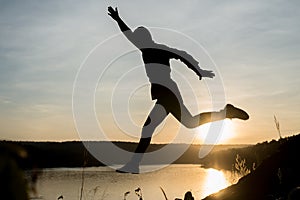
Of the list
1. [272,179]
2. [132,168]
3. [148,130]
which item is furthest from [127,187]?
[272,179]

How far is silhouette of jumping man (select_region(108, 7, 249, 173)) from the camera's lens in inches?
306

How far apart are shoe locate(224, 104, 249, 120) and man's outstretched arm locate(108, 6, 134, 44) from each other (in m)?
2.47

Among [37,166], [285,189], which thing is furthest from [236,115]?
[37,166]

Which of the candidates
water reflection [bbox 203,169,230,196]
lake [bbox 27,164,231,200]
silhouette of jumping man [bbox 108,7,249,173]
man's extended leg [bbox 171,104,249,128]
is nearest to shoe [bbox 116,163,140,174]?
silhouette of jumping man [bbox 108,7,249,173]

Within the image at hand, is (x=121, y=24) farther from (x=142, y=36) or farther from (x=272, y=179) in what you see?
(x=272, y=179)

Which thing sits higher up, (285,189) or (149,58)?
(149,58)

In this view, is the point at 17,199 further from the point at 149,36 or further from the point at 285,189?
the point at 149,36

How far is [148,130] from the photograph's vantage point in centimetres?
825

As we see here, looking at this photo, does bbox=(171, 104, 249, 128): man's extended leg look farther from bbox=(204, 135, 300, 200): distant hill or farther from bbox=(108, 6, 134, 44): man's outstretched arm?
bbox=(204, 135, 300, 200): distant hill

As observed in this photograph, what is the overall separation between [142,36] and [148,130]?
5.55 ft

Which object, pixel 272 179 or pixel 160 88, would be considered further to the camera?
pixel 160 88

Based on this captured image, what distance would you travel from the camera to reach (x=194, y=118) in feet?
28.8

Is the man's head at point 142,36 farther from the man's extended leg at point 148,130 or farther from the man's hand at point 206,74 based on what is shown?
the man's hand at point 206,74

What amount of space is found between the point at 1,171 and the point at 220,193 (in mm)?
5996
